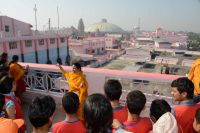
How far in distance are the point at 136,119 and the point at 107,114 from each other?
681mm

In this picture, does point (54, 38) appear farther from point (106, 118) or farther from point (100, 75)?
point (106, 118)

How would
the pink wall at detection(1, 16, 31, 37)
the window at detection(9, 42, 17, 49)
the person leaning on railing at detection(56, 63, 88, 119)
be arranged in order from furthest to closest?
the pink wall at detection(1, 16, 31, 37) < the window at detection(9, 42, 17, 49) < the person leaning on railing at detection(56, 63, 88, 119)

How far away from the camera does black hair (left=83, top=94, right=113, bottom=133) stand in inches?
60.0

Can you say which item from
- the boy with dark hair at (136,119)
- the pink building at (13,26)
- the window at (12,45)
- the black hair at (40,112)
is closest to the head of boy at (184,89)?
the boy with dark hair at (136,119)

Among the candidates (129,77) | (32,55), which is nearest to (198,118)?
(129,77)

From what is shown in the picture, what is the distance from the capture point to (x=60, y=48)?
3322 cm

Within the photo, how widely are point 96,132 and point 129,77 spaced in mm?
2712

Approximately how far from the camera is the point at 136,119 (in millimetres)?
2137

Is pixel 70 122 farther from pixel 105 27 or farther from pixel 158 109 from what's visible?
pixel 105 27

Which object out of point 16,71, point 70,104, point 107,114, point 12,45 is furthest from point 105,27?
point 107,114

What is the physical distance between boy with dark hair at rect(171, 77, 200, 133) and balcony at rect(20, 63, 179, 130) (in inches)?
59.9

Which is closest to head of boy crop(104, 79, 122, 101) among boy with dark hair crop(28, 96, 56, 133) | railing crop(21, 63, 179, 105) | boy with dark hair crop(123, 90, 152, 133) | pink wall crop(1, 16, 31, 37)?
boy with dark hair crop(123, 90, 152, 133)

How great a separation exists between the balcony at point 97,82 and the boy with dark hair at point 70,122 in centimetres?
210

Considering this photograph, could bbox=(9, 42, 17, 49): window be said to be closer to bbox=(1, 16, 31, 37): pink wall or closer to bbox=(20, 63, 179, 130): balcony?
bbox=(1, 16, 31, 37): pink wall
